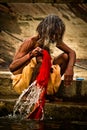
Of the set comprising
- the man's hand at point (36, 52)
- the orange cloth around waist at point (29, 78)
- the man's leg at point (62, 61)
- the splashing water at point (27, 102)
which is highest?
the man's hand at point (36, 52)

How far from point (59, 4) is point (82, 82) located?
3575 millimetres

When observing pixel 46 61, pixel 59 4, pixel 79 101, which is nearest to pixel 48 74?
pixel 46 61

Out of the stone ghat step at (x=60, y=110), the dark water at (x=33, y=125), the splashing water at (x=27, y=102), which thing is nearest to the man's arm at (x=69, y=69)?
the stone ghat step at (x=60, y=110)

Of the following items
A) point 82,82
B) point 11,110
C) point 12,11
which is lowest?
point 11,110

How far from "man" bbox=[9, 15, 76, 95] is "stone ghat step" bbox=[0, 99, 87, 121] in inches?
13.1

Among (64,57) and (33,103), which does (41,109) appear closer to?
(33,103)

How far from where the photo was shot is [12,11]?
29.0 feet

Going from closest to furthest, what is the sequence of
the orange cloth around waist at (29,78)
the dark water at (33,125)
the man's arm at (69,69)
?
the dark water at (33,125) → the man's arm at (69,69) → the orange cloth around waist at (29,78)

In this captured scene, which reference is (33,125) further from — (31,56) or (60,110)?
(31,56)

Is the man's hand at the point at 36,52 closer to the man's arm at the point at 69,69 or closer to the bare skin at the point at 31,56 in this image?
the bare skin at the point at 31,56

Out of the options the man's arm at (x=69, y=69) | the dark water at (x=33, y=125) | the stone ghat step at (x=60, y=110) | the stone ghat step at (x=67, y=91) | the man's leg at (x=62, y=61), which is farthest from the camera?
the stone ghat step at (x=67, y=91)

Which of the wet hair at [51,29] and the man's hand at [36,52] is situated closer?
the man's hand at [36,52]

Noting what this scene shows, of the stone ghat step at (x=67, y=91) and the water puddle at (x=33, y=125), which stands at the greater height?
the stone ghat step at (x=67, y=91)

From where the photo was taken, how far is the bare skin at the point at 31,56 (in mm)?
4926
